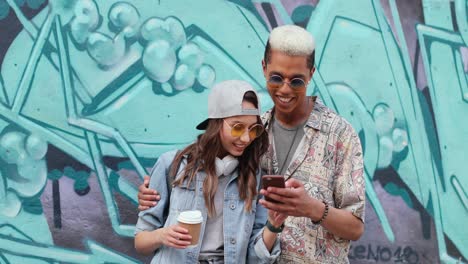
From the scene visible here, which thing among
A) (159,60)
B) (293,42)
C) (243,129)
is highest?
(293,42)

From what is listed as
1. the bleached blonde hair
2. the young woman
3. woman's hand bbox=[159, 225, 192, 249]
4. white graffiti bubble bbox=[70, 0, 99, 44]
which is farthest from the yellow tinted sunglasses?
white graffiti bubble bbox=[70, 0, 99, 44]

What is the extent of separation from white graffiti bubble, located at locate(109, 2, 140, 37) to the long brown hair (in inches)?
73.3

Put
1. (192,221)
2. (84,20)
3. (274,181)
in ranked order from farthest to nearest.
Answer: (84,20) → (192,221) → (274,181)

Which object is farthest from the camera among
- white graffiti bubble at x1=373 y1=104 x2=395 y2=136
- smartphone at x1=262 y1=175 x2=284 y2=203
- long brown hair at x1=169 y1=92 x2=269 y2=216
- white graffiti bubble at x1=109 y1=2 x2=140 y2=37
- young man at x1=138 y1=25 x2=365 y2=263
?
white graffiti bubble at x1=373 y1=104 x2=395 y2=136

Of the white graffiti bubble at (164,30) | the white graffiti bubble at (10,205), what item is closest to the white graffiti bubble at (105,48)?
the white graffiti bubble at (164,30)

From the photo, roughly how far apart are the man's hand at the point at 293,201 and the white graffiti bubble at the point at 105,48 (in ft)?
7.69

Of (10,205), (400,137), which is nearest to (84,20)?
(10,205)

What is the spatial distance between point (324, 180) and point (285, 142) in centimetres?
25

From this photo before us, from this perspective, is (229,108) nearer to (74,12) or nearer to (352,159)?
(352,159)

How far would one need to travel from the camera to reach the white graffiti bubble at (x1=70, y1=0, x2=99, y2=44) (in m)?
4.64

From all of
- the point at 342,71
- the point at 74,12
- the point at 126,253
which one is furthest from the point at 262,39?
the point at 126,253

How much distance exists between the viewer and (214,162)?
2.98m

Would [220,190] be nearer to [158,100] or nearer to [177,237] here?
[177,237]

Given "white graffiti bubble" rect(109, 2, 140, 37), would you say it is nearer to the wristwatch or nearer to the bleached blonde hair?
the bleached blonde hair
